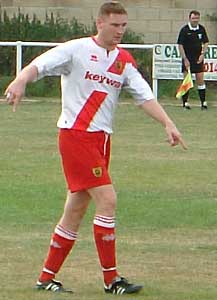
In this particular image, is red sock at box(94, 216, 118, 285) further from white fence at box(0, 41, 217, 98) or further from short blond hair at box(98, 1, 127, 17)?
white fence at box(0, 41, 217, 98)

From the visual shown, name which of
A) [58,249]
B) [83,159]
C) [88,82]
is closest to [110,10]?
[88,82]

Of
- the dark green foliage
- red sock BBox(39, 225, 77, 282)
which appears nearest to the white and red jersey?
red sock BBox(39, 225, 77, 282)

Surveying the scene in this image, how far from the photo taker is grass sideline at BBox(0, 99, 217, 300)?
8118 millimetres

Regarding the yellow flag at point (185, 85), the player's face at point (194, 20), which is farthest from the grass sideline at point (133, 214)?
the player's face at point (194, 20)

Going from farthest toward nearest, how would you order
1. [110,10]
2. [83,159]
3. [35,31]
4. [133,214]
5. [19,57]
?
1. [35,31]
2. [19,57]
3. [133,214]
4. [83,159]
5. [110,10]

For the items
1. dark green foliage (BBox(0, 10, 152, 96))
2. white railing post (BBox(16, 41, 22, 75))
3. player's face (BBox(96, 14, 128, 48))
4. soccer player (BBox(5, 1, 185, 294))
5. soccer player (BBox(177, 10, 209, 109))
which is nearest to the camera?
player's face (BBox(96, 14, 128, 48))

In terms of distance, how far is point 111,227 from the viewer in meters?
7.62

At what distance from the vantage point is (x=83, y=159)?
757cm

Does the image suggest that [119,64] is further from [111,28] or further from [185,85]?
[185,85]

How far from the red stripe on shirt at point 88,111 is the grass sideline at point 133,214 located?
3.69ft

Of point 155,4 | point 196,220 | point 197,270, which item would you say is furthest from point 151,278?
point 155,4

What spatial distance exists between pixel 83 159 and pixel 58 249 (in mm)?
663

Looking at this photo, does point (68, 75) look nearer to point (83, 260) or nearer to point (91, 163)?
point (91, 163)

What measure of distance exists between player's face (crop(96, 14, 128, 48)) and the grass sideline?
1686mm
